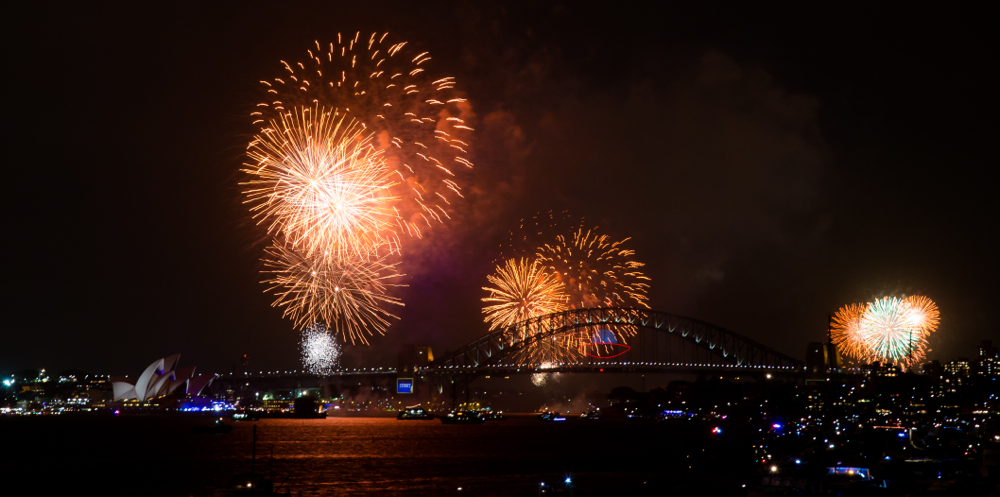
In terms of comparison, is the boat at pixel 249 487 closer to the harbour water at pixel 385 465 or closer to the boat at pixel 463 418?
the harbour water at pixel 385 465

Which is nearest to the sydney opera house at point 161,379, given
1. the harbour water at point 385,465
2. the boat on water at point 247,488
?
the harbour water at point 385,465

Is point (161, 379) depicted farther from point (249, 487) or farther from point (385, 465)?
point (249, 487)

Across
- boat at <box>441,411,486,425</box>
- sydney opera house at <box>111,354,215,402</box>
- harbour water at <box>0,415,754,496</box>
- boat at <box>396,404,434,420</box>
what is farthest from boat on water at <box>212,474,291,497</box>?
sydney opera house at <box>111,354,215,402</box>

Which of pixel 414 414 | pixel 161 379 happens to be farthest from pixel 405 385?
pixel 161 379

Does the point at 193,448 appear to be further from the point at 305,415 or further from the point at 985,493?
the point at 305,415

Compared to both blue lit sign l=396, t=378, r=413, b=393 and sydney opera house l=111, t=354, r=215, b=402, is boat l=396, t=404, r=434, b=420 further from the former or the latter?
sydney opera house l=111, t=354, r=215, b=402

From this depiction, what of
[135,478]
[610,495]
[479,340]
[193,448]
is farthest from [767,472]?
[479,340]
